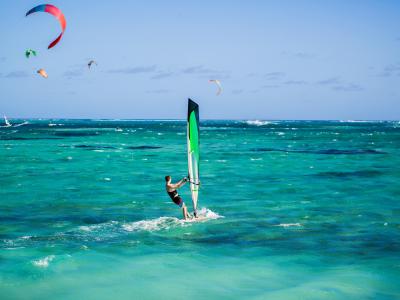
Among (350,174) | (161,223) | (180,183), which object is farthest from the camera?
(350,174)

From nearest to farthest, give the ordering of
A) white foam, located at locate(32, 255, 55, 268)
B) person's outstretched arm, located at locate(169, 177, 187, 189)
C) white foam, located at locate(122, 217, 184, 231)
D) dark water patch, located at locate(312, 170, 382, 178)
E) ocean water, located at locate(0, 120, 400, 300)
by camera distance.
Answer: ocean water, located at locate(0, 120, 400, 300) → white foam, located at locate(32, 255, 55, 268) → person's outstretched arm, located at locate(169, 177, 187, 189) → white foam, located at locate(122, 217, 184, 231) → dark water patch, located at locate(312, 170, 382, 178)

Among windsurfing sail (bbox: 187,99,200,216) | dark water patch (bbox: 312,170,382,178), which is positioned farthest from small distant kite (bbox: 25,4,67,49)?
dark water patch (bbox: 312,170,382,178)

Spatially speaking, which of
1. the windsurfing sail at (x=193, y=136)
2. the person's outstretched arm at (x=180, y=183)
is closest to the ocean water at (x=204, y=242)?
the person's outstretched arm at (x=180, y=183)

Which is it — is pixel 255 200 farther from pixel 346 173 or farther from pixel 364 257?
pixel 346 173

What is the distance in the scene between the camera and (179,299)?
29.5 ft

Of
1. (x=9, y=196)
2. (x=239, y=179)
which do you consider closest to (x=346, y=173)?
(x=239, y=179)

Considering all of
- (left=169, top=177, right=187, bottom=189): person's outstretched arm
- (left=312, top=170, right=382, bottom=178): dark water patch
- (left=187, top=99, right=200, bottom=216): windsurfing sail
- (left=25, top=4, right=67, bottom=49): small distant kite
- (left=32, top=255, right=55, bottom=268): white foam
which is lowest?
(left=32, top=255, right=55, bottom=268): white foam

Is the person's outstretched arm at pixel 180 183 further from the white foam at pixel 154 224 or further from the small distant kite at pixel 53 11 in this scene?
the small distant kite at pixel 53 11

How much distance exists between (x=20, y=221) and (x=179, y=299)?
26.3ft

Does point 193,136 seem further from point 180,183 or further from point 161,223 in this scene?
point 161,223

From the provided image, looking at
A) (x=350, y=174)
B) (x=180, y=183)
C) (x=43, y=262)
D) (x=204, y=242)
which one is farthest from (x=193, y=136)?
(x=350, y=174)

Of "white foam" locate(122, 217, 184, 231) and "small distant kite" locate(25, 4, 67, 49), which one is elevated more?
"small distant kite" locate(25, 4, 67, 49)

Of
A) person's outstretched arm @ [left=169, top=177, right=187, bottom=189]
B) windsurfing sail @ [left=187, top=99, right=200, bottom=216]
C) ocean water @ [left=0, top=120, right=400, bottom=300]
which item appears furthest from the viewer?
windsurfing sail @ [left=187, top=99, right=200, bottom=216]

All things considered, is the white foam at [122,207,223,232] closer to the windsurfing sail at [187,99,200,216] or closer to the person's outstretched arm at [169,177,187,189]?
the windsurfing sail at [187,99,200,216]
